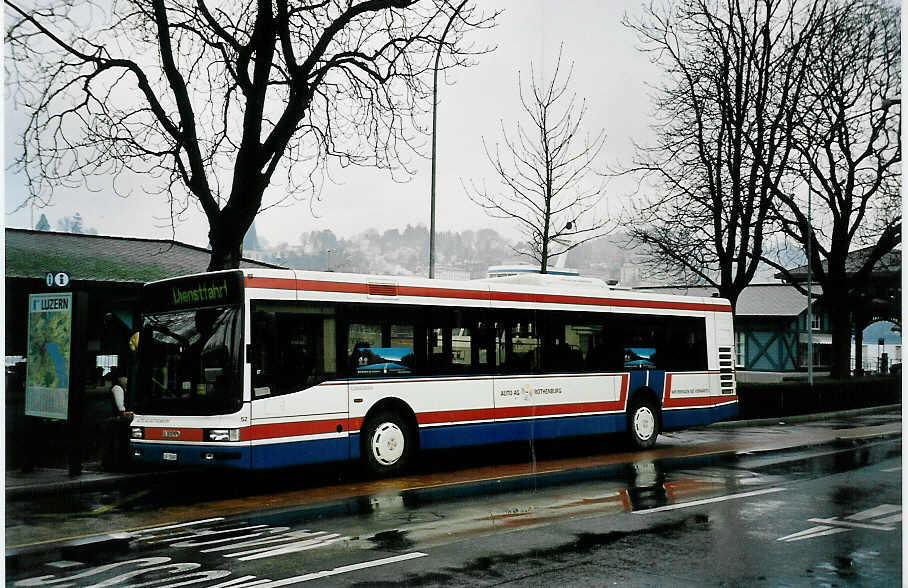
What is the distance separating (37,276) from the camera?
41.0 feet

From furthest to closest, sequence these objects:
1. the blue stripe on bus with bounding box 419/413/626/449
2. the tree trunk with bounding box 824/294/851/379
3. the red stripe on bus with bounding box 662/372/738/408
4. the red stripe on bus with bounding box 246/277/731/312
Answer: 1. the tree trunk with bounding box 824/294/851/379
2. the red stripe on bus with bounding box 662/372/738/408
3. the blue stripe on bus with bounding box 419/413/626/449
4. the red stripe on bus with bounding box 246/277/731/312

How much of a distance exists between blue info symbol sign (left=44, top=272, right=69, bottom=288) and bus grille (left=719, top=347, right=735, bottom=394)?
11.5m

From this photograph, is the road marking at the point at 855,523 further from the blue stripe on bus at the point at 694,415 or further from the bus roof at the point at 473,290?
the blue stripe on bus at the point at 694,415

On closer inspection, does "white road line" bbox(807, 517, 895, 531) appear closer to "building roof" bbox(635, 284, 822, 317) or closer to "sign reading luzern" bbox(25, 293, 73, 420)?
"sign reading luzern" bbox(25, 293, 73, 420)

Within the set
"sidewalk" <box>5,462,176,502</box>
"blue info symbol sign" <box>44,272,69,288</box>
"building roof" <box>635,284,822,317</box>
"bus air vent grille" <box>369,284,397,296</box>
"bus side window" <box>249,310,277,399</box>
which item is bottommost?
"sidewalk" <box>5,462,176,502</box>

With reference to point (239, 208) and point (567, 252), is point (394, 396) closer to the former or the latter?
point (239, 208)

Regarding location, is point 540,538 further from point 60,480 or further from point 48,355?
point 48,355

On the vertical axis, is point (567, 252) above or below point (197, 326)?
above

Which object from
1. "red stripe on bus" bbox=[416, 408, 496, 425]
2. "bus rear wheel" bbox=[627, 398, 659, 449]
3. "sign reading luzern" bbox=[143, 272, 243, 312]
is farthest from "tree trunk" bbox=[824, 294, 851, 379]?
"sign reading luzern" bbox=[143, 272, 243, 312]

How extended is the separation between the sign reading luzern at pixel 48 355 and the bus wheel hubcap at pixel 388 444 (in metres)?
3.98

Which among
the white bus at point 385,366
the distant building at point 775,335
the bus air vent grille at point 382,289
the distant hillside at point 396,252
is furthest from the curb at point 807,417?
the distant building at point 775,335

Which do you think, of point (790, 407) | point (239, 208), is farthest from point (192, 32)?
point (790, 407)

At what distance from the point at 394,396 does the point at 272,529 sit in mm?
4144

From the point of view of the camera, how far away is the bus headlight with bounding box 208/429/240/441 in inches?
436
